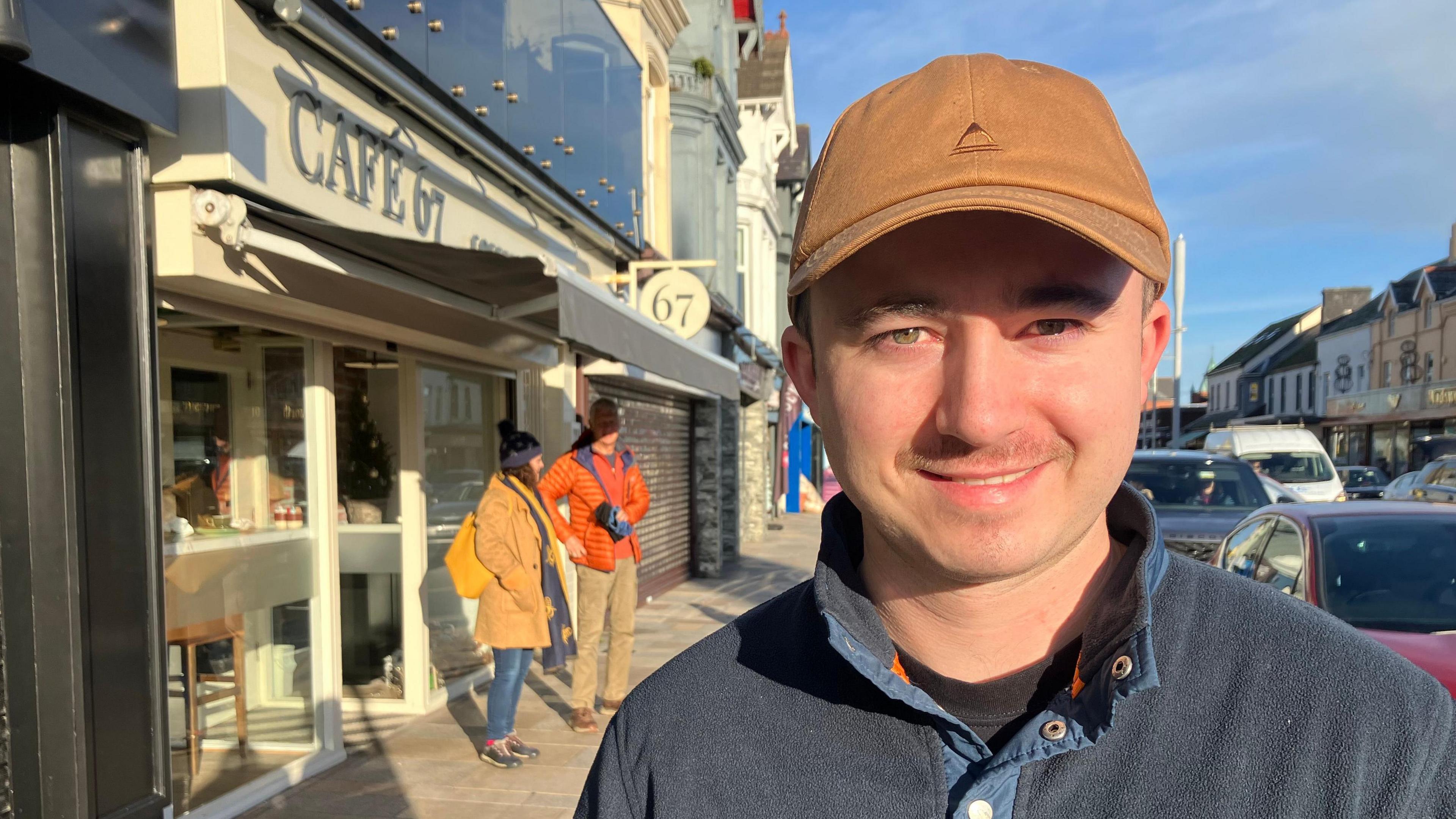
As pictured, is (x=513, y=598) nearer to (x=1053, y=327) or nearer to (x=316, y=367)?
(x=316, y=367)

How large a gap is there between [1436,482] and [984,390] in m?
19.3

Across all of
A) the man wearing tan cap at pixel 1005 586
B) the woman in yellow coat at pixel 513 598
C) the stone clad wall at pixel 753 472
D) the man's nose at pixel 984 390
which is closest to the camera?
the man wearing tan cap at pixel 1005 586

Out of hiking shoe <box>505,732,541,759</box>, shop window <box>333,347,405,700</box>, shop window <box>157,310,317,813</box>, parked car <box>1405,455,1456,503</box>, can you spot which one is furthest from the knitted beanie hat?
parked car <box>1405,455,1456,503</box>

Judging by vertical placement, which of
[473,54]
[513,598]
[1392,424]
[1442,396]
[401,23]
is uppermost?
[473,54]

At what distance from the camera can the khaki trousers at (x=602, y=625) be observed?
20.0ft

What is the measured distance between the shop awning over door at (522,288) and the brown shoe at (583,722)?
7.24 ft

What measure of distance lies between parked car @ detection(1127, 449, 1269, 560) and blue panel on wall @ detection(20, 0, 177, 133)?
783 cm

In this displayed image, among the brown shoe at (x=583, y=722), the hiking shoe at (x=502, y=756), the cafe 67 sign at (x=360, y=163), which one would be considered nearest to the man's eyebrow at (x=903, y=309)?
the cafe 67 sign at (x=360, y=163)

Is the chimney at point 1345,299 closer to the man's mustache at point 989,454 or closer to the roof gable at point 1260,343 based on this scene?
the roof gable at point 1260,343

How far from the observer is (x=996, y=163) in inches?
43.4

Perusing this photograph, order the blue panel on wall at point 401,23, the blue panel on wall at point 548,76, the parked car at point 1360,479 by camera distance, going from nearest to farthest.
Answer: the blue panel on wall at point 401,23 < the blue panel on wall at point 548,76 < the parked car at point 1360,479

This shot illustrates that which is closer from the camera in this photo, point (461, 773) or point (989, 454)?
point (989, 454)

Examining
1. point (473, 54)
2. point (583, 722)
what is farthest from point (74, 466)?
point (473, 54)

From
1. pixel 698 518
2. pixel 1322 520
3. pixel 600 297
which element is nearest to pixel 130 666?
pixel 600 297
